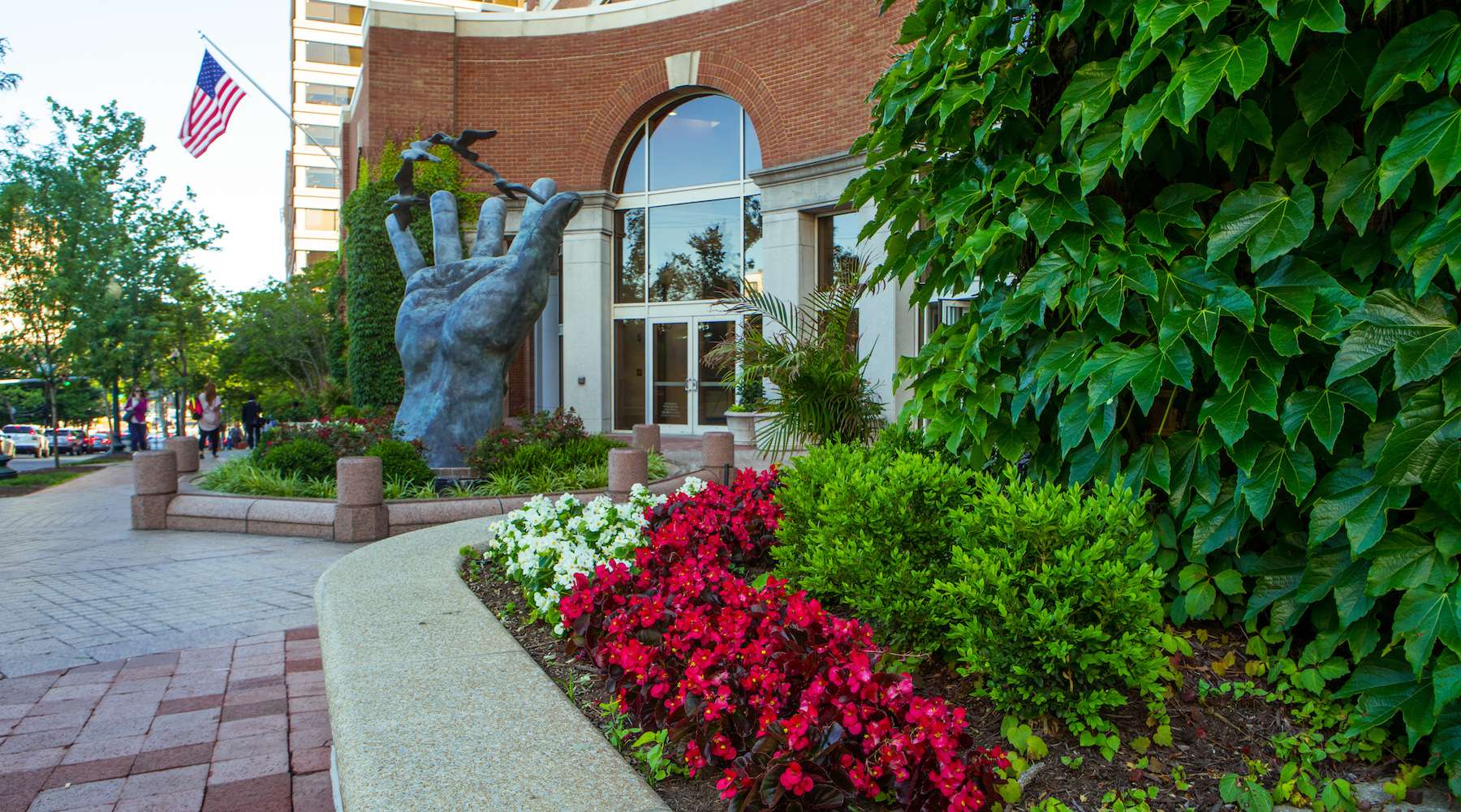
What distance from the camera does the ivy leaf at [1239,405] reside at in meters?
2.53

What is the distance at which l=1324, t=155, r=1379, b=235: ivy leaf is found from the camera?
2.44 metres

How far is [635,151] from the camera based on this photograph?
2070 cm

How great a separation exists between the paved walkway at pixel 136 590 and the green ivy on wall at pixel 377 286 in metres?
9.85

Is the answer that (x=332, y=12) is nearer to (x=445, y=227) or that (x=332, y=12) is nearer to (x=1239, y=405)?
(x=445, y=227)

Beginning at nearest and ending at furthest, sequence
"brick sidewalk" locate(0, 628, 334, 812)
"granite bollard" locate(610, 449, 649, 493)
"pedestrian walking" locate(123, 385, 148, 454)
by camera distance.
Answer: "brick sidewalk" locate(0, 628, 334, 812) → "granite bollard" locate(610, 449, 649, 493) → "pedestrian walking" locate(123, 385, 148, 454)

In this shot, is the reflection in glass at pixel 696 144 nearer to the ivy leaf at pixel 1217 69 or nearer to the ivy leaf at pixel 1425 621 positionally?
the ivy leaf at pixel 1217 69

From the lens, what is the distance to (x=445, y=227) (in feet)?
42.4

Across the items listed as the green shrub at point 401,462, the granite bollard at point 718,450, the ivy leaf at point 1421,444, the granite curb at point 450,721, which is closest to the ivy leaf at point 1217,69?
the ivy leaf at point 1421,444

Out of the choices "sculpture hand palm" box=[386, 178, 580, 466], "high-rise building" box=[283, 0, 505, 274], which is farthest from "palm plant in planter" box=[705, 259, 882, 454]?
"high-rise building" box=[283, 0, 505, 274]

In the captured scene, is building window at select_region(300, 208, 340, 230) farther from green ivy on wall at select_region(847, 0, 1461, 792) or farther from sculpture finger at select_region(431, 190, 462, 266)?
green ivy on wall at select_region(847, 0, 1461, 792)

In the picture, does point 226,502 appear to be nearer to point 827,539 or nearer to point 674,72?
point 827,539

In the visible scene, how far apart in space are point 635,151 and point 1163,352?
1928cm

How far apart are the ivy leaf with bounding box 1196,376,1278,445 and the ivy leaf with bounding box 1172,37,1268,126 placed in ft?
2.57

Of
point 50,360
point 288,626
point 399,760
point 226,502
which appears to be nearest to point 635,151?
point 226,502
